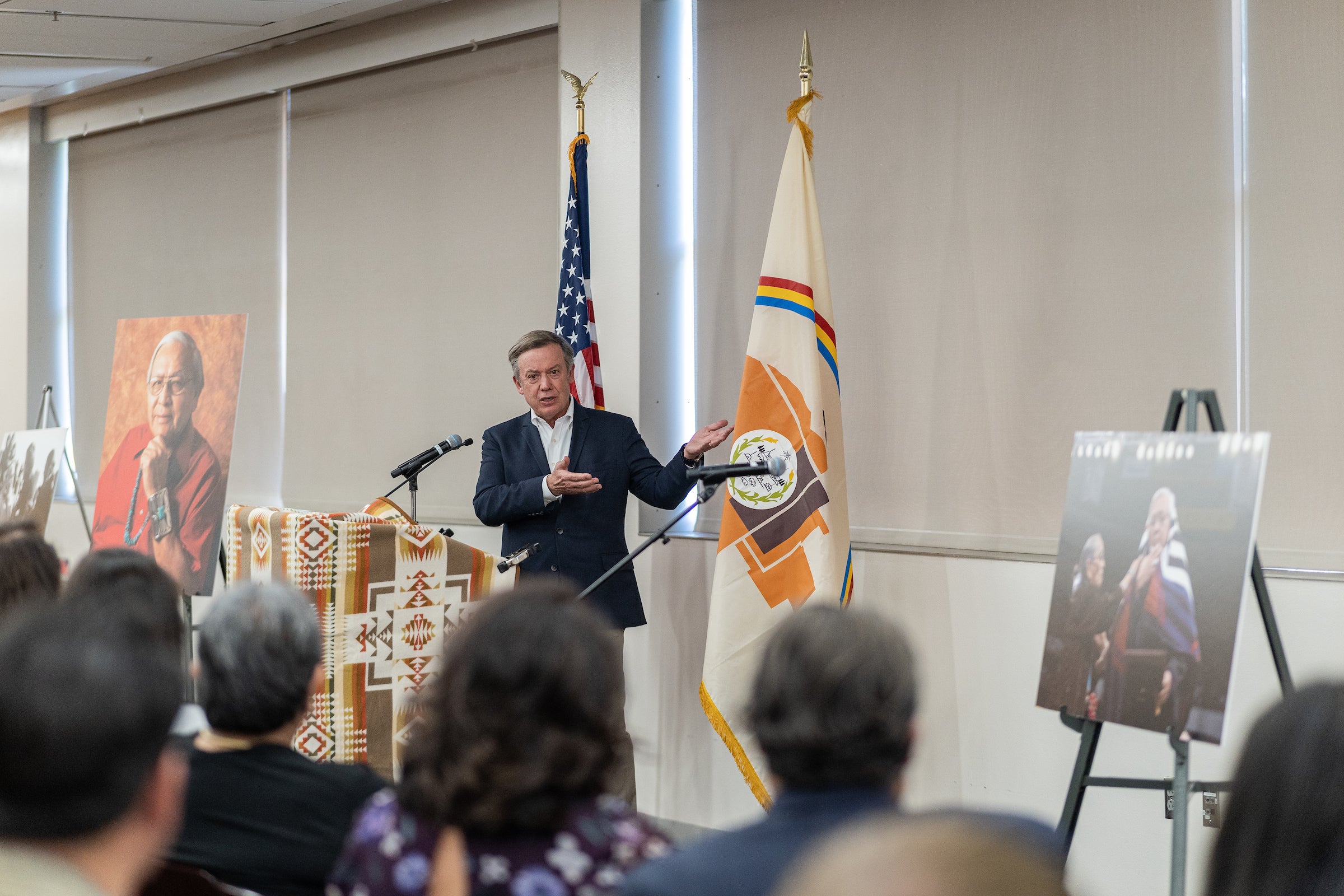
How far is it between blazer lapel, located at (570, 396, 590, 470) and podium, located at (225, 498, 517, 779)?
602 mm

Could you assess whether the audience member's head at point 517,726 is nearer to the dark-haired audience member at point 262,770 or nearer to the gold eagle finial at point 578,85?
the dark-haired audience member at point 262,770

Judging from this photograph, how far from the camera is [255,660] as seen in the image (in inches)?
64.4

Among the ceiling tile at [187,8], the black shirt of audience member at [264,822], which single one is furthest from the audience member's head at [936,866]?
the ceiling tile at [187,8]

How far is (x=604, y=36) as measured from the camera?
4.35 metres

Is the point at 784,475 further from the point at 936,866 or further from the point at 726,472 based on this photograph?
the point at 936,866

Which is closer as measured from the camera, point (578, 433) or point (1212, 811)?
point (1212, 811)

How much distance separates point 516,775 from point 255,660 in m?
0.59

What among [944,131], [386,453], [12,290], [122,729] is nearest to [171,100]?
[12,290]

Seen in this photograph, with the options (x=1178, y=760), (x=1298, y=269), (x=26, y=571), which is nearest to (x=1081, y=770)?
(x=1178, y=760)

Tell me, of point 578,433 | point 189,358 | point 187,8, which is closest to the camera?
point 578,433

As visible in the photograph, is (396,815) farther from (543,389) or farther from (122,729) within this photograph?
(543,389)

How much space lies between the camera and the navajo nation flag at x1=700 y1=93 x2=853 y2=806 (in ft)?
11.0

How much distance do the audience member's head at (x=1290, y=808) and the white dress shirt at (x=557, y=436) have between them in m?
2.84

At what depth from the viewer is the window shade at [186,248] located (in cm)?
583
